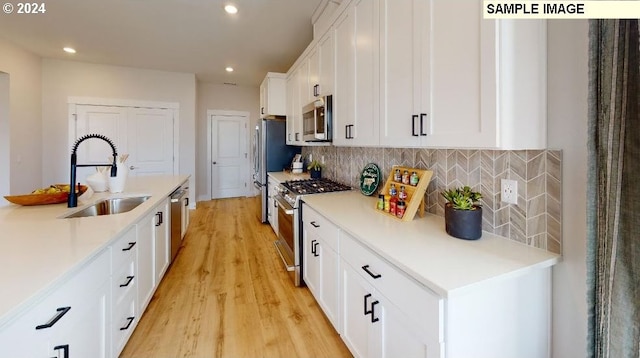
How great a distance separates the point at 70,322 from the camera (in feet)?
3.45

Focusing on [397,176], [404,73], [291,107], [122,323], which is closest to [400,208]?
[397,176]

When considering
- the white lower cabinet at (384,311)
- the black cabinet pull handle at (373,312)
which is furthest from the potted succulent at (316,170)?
the black cabinet pull handle at (373,312)

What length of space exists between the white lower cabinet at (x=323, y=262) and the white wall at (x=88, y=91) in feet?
14.7

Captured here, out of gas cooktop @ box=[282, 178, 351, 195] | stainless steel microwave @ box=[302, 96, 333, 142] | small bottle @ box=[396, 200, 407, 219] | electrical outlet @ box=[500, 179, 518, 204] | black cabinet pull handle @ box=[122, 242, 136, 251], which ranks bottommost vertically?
black cabinet pull handle @ box=[122, 242, 136, 251]

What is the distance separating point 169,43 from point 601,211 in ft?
16.0

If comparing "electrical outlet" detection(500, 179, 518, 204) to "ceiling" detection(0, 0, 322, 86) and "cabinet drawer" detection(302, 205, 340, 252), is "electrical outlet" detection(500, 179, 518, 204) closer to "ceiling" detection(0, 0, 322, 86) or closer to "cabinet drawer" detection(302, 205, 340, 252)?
"cabinet drawer" detection(302, 205, 340, 252)

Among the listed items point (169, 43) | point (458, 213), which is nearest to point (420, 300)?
point (458, 213)

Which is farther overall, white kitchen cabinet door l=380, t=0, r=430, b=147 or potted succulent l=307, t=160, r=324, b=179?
potted succulent l=307, t=160, r=324, b=179

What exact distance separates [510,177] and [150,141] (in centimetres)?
599

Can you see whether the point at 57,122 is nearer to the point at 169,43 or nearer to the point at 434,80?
the point at 169,43

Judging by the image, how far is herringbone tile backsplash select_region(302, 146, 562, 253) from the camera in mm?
1106

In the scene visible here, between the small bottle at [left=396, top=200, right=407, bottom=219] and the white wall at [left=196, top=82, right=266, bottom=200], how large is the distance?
5820 mm

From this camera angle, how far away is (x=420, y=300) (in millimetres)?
963

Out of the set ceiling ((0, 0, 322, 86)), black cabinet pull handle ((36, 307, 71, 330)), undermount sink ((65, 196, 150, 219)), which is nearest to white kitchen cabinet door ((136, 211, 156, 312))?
undermount sink ((65, 196, 150, 219))
